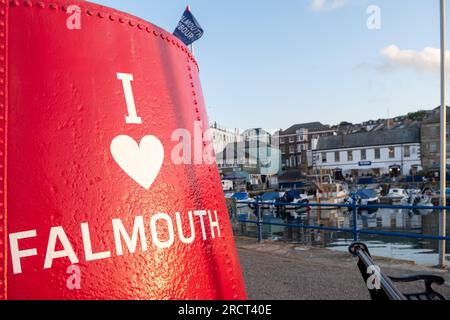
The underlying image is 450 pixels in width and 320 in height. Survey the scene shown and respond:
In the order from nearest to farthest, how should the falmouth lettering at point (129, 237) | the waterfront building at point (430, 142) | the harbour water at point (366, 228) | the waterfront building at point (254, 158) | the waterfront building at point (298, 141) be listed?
the falmouth lettering at point (129, 237)
the harbour water at point (366, 228)
the waterfront building at point (430, 142)
the waterfront building at point (254, 158)
the waterfront building at point (298, 141)

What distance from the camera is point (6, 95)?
1601mm

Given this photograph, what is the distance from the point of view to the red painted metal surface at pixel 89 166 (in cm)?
156

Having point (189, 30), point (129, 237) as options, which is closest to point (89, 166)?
point (129, 237)

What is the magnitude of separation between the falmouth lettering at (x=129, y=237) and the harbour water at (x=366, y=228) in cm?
705

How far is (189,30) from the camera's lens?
8.03m

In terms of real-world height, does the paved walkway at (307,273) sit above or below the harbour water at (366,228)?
above

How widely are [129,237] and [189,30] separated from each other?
7.09 metres

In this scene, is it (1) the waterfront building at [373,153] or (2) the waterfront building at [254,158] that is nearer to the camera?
(1) the waterfront building at [373,153]

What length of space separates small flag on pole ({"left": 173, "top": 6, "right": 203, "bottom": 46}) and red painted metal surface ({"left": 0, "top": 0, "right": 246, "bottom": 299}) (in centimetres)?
618
